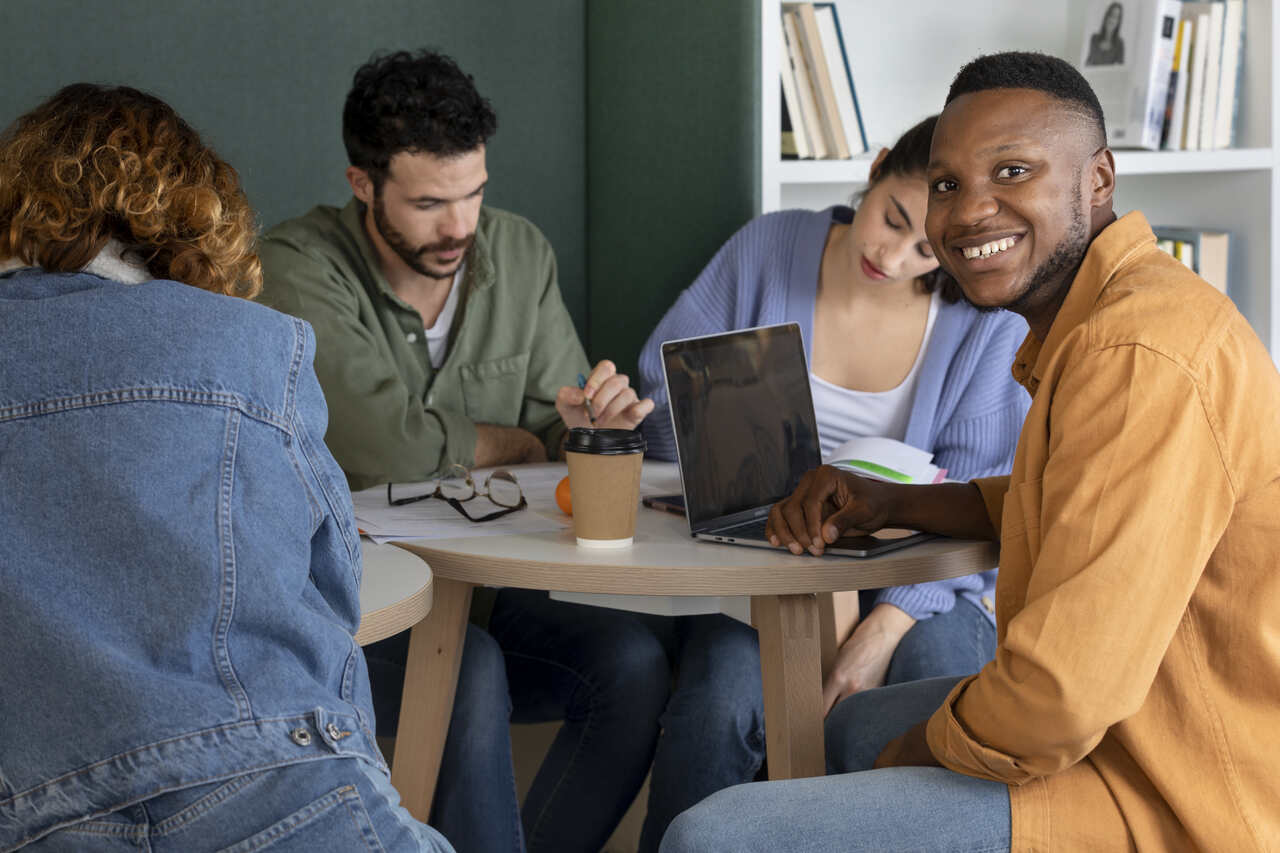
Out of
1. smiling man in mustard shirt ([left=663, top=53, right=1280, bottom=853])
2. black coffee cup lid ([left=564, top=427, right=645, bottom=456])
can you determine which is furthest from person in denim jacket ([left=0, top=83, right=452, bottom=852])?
black coffee cup lid ([left=564, top=427, right=645, bottom=456])

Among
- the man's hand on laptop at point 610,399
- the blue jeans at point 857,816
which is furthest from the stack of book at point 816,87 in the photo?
the blue jeans at point 857,816

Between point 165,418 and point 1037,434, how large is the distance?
0.74m

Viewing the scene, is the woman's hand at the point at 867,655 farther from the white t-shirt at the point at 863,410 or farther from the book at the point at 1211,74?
the book at the point at 1211,74

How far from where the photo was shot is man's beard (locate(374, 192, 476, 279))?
2232mm

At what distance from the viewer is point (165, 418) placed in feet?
3.05

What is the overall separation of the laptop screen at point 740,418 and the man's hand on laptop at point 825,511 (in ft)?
0.33

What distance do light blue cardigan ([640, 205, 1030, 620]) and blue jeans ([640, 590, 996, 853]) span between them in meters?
0.08

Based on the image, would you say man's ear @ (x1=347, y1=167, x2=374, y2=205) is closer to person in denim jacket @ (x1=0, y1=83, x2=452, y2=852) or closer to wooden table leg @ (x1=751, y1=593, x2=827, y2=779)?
wooden table leg @ (x1=751, y1=593, x2=827, y2=779)

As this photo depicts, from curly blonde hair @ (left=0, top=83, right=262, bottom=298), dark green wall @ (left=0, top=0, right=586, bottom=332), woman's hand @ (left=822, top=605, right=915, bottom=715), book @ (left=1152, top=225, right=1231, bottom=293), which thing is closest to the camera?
curly blonde hair @ (left=0, top=83, right=262, bottom=298)

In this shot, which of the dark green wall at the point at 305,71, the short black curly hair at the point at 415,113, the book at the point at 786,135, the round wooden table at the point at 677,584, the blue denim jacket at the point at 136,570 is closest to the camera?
the blue denim jacket at the point at 136,570

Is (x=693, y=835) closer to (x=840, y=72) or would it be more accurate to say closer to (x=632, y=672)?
(x=632, y=672)

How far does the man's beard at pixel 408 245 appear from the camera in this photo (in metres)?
2.23

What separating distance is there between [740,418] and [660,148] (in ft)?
4.53

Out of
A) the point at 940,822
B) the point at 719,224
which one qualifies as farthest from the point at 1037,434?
the point at 719,224
